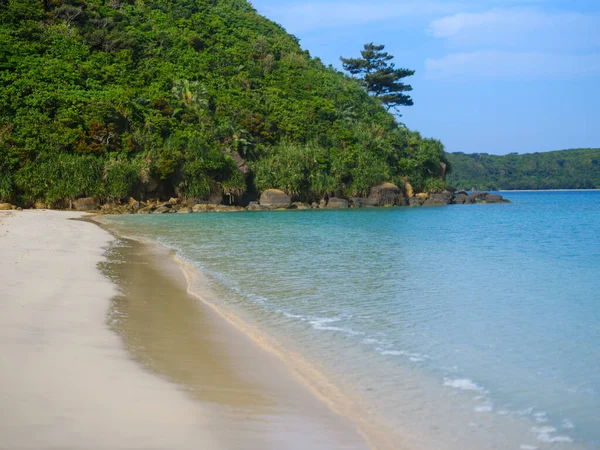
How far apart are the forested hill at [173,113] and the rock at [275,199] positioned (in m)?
1.50

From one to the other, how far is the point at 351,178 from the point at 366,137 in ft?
24.5

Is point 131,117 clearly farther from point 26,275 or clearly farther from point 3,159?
point 26,275

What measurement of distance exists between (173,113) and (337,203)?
18148 millimetres

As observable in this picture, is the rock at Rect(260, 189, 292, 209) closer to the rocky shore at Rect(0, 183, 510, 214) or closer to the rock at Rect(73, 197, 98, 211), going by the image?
the rocky shore at Rect(0, 183, 510, 214)

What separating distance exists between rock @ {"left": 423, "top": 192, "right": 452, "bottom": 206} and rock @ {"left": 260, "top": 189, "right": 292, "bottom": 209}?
18957 millimetres

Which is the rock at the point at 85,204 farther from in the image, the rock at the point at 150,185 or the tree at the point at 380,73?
the tree at the point at 380,73

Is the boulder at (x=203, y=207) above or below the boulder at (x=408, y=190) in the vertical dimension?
below

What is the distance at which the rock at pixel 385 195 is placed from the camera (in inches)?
2282

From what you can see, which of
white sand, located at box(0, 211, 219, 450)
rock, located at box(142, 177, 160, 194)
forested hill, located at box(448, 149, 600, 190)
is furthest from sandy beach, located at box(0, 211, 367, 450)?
forested hill, located at box(448, 149, 600, 190)

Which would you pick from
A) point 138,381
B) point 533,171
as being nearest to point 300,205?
point 138,381

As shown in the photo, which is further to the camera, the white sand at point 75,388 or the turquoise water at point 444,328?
the turquoise water at point 444,328

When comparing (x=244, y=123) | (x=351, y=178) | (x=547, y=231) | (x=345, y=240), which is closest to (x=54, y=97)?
(x=244, y=123)

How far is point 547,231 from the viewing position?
88.2 ft

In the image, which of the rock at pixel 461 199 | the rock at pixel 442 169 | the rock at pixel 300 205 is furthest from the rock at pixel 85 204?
the rock at pixel 461 199
